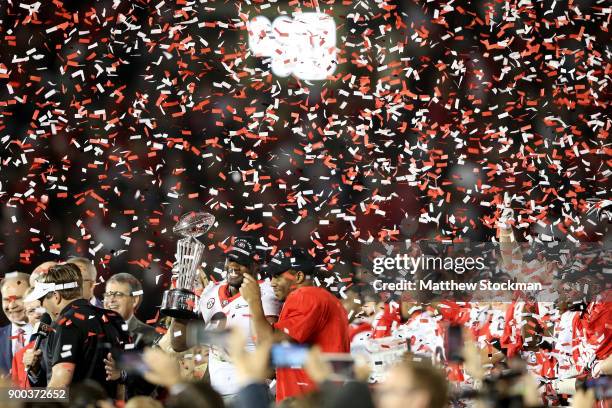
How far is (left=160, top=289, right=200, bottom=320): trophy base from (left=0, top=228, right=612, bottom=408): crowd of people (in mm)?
76

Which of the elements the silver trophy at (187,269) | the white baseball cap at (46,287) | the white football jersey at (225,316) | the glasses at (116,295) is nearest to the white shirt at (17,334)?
the glasses at (116,295)

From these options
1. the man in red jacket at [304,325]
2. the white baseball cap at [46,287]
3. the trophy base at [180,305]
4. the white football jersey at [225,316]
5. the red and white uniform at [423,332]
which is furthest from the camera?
the trophy base at [180,305]

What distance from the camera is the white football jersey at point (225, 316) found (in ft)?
20.9

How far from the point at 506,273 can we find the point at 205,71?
393 cm

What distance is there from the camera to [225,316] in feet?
21.8

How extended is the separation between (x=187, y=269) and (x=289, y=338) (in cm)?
230

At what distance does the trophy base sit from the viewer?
688 cm

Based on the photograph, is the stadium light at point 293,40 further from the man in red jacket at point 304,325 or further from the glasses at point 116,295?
the man in red jacket at point 304,325

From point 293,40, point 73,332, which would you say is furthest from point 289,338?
point 293,40

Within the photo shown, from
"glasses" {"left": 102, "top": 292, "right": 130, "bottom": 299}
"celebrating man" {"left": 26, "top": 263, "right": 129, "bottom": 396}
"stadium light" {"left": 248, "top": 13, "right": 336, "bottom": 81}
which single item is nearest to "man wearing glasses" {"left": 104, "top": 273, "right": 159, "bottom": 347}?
"glasses" {"left": 102, "top": 292, "right": 130, "bottom": 299}

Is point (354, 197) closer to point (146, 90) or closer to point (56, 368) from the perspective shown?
point (146, 90)

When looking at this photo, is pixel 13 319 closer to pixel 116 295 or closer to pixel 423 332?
pixel 116 295

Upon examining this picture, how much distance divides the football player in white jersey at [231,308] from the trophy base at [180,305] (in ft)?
0.33

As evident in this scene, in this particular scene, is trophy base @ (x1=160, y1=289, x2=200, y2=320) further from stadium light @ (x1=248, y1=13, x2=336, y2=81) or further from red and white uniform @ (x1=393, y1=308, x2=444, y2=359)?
stadium light @ (x1=248, y1=13, x2=336, y2=81)
